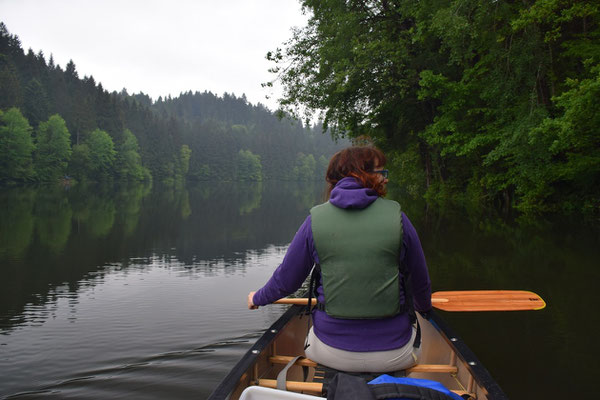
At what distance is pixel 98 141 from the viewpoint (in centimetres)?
5512

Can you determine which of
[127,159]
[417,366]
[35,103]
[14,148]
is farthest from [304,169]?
[417,366]

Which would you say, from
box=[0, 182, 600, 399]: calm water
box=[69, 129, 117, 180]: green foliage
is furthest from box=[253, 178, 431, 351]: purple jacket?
box=[69, 129, 117, 180]: green foliage

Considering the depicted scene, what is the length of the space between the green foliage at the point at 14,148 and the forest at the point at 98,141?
0.25 feet

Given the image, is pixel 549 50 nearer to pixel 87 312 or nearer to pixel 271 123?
pixel 87 312

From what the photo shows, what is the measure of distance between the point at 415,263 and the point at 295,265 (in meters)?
0.64

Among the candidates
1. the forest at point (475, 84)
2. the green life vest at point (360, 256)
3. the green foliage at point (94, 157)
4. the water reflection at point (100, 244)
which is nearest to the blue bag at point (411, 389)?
the green life vest at point (360, 256)

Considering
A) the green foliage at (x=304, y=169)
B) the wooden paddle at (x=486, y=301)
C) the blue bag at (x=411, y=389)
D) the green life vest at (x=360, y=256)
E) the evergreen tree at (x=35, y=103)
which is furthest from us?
the green foliage at (x=304, y=169)

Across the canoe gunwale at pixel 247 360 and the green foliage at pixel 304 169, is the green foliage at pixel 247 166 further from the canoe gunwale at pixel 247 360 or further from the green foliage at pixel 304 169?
the canoe gunwale at pixel 247 360

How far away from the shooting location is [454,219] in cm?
1523

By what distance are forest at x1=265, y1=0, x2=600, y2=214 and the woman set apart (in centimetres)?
915

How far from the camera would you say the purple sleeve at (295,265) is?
227 centimetres

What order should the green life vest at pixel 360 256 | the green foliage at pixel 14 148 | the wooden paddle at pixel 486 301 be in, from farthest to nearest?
the green foliage at pixel 14 148
the wooden paddle at pixel 486 301
the green life vest at pixel 360 256

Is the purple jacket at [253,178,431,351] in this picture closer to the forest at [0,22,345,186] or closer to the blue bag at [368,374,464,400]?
the blue bag at [368,374,464,400]

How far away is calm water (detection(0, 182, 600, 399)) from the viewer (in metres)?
4.18
